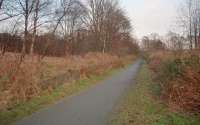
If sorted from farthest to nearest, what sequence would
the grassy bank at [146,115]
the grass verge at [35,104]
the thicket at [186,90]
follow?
the thicket at [186,90] < the grass verge at [35,104] < the grassy bank at [146,115]

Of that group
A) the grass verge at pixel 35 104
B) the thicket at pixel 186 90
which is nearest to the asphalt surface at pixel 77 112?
the grass verge at pixel 35 104

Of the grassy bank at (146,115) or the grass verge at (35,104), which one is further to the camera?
the grass verge at (35,104)

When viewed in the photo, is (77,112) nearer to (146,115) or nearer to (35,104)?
(35,104)

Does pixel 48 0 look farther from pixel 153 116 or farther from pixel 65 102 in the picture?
pixel 153 116

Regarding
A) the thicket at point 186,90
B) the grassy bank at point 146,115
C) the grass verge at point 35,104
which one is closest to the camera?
the grassy bank at point 146,115

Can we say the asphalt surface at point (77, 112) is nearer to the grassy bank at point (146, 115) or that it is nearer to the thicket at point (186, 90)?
the grassy bank at point (146, 115)

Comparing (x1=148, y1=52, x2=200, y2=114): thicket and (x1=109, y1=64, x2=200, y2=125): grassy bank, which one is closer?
(x1=109, y1=64, x2=200, y2=125): grassy bank

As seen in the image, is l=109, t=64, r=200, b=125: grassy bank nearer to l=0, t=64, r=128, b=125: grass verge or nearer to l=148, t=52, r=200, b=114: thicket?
l=148, t=52, r=200, b=114: thicket

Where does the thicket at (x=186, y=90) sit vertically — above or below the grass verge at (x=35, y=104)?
above

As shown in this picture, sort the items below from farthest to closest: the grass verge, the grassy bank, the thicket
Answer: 1. the thicket
2. the grass verge
3. the grassy bank

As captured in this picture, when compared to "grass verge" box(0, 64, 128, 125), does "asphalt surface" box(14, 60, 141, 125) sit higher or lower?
lower

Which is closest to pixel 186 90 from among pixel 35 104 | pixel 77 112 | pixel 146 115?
pixel 146 115

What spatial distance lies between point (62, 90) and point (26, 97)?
2.66 metres

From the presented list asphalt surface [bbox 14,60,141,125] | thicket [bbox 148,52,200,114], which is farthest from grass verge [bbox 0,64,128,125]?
thicket [bbox 148,52,200,114]
